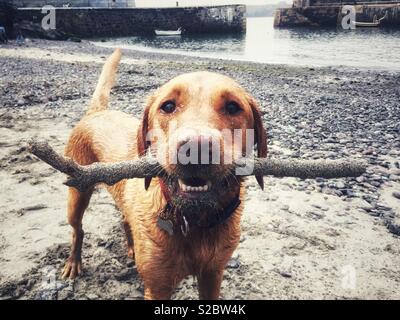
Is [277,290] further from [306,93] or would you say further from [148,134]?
[306,93]

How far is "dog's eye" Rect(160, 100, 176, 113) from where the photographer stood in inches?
94.0

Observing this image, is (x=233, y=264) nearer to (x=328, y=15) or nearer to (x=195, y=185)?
(x=195, y=185)

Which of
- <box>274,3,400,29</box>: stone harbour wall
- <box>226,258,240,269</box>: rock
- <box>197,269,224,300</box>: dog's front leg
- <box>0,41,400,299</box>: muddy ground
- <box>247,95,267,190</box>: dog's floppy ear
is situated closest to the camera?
<box>197,269,224,300</box>: dog's front leg

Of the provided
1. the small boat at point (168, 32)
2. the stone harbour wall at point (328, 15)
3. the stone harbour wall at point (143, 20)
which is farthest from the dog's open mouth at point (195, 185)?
the stone harbour wall at point (328, 15)

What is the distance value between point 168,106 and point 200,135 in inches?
27.2

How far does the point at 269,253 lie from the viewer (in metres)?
3.62

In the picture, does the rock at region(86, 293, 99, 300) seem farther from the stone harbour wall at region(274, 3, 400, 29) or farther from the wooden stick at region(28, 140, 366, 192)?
the stone harbour wall at region(274, 3, 400, 29)

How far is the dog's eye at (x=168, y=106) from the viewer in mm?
2389

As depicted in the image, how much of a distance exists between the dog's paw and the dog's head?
1.45 metres

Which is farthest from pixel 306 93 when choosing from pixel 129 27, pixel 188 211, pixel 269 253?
pixel 129 27

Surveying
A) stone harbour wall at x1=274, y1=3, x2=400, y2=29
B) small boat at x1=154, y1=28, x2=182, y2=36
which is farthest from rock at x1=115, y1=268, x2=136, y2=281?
stone harbour wall at x1=274, y1=3, x2=400, y2=29

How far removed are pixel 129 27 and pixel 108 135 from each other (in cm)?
5056

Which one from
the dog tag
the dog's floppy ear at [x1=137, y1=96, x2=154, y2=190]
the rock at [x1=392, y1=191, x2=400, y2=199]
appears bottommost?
the rock at [x1=392, y1=191, x2=400, y2=199]

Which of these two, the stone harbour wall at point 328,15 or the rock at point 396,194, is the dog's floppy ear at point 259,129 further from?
the stone harbour wall at point 328,15
